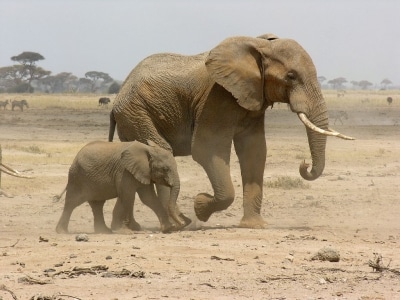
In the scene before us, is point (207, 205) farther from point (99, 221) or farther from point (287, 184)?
point (287, 184)

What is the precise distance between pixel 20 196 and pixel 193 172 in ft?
13.8

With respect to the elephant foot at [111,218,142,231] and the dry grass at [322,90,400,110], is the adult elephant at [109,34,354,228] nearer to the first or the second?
the elephant foot at [111,218,142,231]

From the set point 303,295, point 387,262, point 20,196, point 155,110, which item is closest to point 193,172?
point 20,196

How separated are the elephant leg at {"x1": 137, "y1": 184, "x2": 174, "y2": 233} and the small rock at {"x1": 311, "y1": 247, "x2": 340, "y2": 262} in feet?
8.63

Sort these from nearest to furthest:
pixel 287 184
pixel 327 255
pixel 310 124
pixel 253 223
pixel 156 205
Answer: pixel 327 255 < pixel 310 124 < pixel 156 205 < pixel 253 223 < pixel 287 184

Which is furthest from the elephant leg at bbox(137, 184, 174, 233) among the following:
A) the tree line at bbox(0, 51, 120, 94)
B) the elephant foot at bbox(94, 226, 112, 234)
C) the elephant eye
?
the tree line at bbox(0, 51, 120, 94)

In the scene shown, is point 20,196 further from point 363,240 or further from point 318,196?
point 363,240

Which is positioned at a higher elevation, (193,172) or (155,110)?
(155,110)

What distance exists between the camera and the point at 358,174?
1756cm

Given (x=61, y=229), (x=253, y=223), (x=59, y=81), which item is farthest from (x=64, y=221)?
(x=59, y=81)

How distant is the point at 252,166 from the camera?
445 inches

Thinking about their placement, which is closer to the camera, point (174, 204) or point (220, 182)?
point (174, 204)

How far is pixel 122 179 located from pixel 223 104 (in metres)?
1.47

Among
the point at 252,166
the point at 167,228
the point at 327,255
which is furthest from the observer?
the point at 252,166
